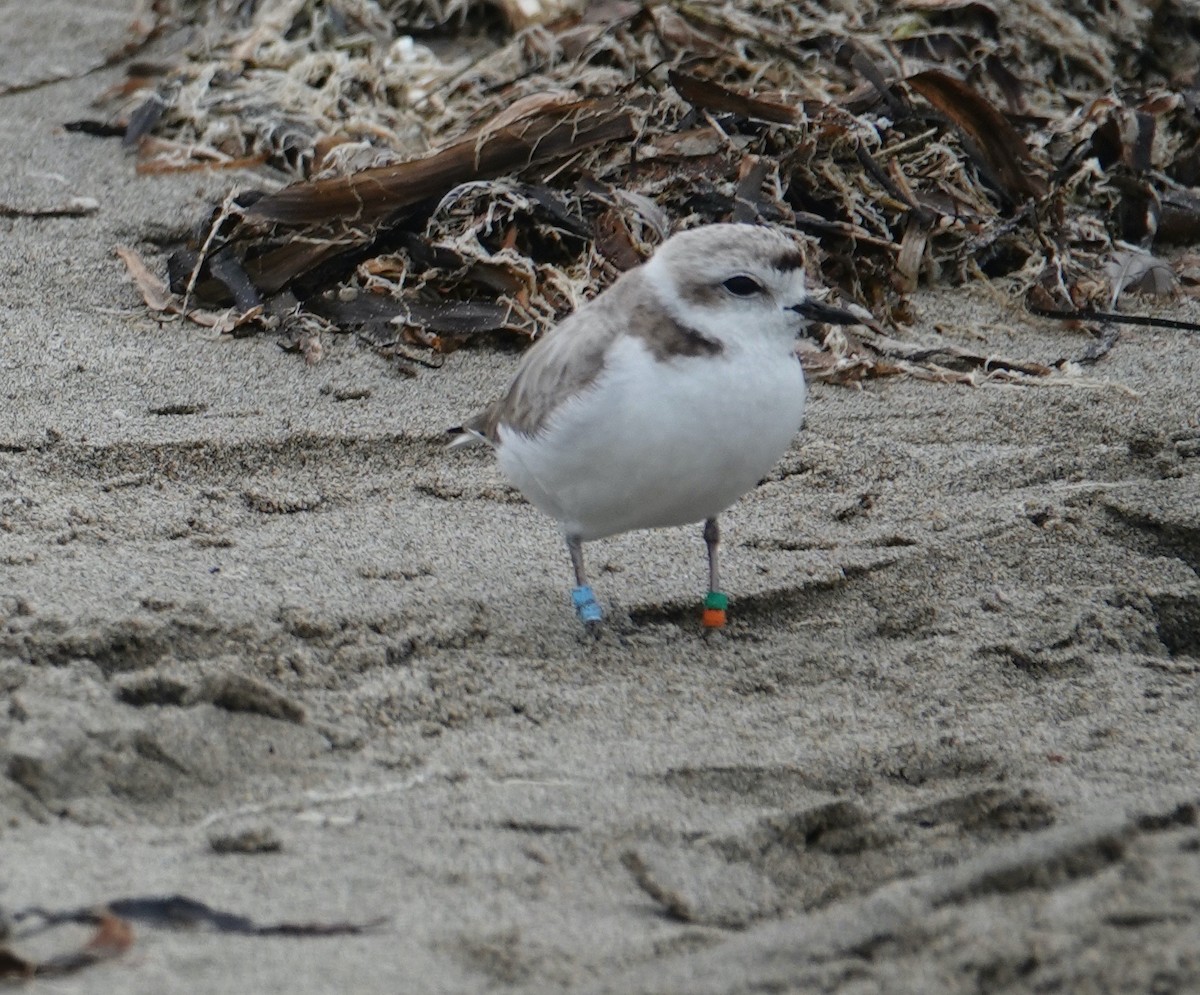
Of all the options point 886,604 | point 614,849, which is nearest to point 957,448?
point 886,604

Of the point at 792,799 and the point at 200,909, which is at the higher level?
the point at 200,909

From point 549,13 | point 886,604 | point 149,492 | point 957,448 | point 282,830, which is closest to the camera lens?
point 282,830

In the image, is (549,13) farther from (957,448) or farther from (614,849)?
(614,849)

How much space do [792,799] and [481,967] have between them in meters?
0.90

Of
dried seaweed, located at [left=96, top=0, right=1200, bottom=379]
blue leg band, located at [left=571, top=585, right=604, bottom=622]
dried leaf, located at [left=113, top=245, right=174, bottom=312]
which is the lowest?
blue leg band, located at [left=571, top=585, right=604, bottom=622]

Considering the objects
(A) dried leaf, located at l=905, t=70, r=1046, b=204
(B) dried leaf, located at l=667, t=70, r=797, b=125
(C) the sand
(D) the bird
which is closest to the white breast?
(D) the bird

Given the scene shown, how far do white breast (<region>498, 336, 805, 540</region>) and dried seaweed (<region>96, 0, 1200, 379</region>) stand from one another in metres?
1.53

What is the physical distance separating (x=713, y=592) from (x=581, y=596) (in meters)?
0.33

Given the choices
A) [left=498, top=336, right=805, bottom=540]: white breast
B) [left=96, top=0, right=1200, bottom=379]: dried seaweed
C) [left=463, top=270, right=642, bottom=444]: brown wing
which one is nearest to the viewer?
[left=498, top=336, right=805, bottom=540]: white breast

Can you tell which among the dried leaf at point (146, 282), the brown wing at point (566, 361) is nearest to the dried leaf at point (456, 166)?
the dried leaf at point (146, 282)

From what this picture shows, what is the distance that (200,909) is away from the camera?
2.36m

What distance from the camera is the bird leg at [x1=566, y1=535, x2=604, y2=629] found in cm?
383

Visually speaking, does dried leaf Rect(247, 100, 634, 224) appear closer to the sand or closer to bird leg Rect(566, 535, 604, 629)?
the sand

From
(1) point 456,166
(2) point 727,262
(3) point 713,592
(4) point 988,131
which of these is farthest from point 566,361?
(4) point 988,131
